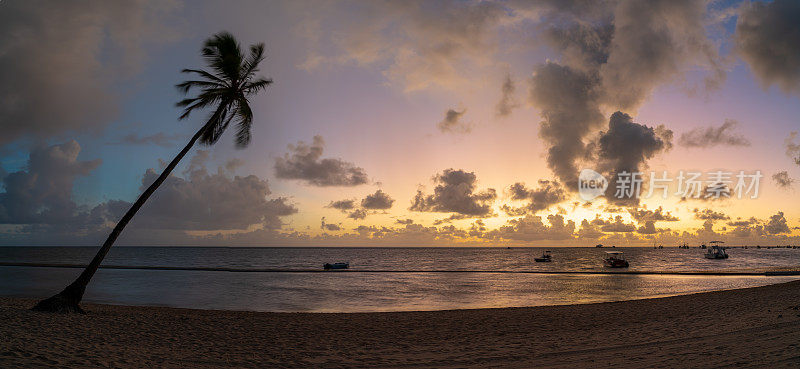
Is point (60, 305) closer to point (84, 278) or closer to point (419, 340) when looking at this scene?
point (84, 278)

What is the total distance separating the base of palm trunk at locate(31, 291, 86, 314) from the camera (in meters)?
17.8

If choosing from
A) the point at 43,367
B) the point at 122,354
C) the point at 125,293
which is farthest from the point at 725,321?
the point at 125,293

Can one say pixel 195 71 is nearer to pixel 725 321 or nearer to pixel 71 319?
pixel 71 319

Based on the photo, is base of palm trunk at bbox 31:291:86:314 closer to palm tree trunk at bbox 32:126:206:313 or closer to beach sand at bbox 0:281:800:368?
palm tree trunk at bbox 32:126:206:313

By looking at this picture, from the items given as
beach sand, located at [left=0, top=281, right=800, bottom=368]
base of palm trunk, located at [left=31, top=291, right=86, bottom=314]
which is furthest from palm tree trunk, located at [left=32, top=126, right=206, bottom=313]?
beach sand, located at [left=0, top=281, right=800, bottom=368]

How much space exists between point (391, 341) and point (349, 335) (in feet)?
7.06

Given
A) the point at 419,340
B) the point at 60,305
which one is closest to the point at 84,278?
the point at 60,305

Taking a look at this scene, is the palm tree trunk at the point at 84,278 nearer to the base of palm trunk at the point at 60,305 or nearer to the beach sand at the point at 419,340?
the base of palm trunk at the point at 60,305

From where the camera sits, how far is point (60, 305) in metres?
18.2

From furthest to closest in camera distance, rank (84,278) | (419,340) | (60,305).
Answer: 1. (84,278)
2. (60,305)
3. (419,340)

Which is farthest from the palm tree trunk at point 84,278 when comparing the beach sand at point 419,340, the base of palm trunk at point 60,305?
the beach sand at point 419,340

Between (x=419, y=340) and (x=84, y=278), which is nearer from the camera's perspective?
(x=419, y=340)

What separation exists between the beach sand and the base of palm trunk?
166 centimetres

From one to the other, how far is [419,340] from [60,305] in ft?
53.1
